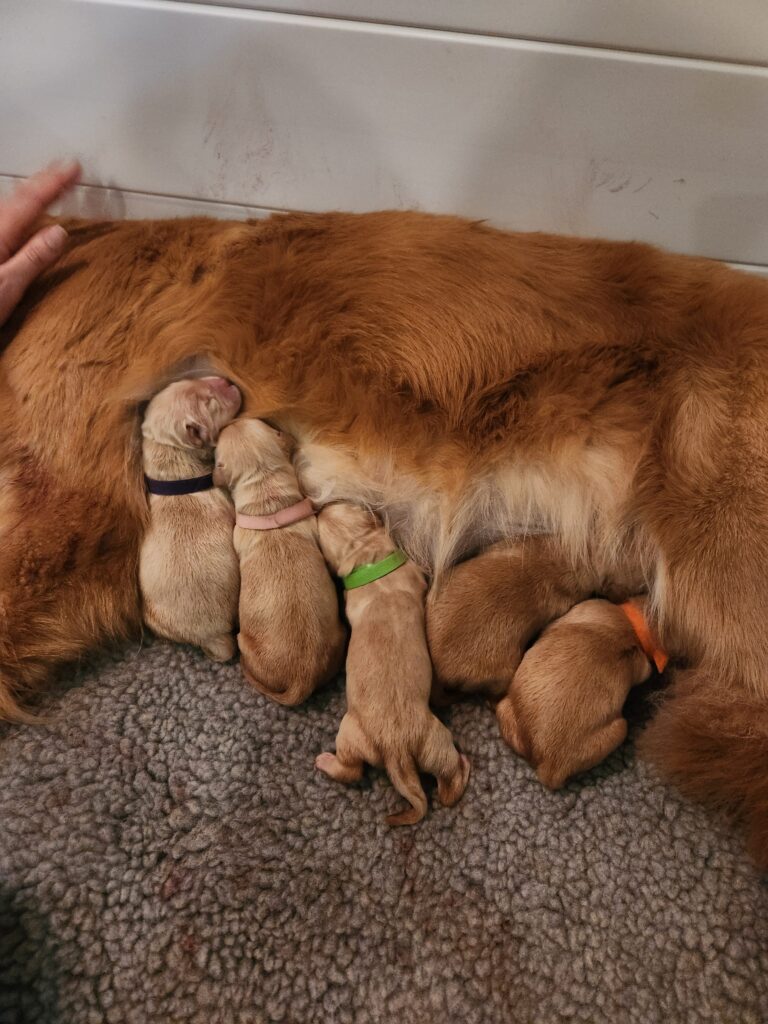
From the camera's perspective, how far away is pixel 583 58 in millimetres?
1361

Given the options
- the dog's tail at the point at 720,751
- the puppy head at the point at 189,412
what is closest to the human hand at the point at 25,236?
the puppy head at the point at 189,412

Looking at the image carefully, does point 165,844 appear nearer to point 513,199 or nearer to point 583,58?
point 513,199

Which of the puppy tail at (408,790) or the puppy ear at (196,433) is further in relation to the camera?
the puppy ear at (196,433)

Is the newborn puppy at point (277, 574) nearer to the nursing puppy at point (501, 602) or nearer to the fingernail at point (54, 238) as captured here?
the nursing puppy at point (501, 602)

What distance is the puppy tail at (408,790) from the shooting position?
3.73 ft

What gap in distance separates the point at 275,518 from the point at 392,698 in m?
0.43

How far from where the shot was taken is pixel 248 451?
1.29 m

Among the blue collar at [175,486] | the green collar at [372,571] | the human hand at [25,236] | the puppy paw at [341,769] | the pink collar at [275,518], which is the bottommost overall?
the puppy paw at [341,769]

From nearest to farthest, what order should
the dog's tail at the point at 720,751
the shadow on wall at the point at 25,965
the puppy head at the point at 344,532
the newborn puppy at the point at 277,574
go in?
the shadow on wall at the point at 25,965 → the dog's tail at the point at 720,751 → the newborn puppy at the point at 277,574 → the puppy head at the point at 344,532

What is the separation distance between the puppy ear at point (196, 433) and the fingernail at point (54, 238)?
477mm

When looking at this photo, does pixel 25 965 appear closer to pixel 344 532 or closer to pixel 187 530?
pixel 187 530

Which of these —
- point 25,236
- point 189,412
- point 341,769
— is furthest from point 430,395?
point 25,236

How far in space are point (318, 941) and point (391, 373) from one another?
3.27ft

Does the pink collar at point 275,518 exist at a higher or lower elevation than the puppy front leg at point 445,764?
higher
